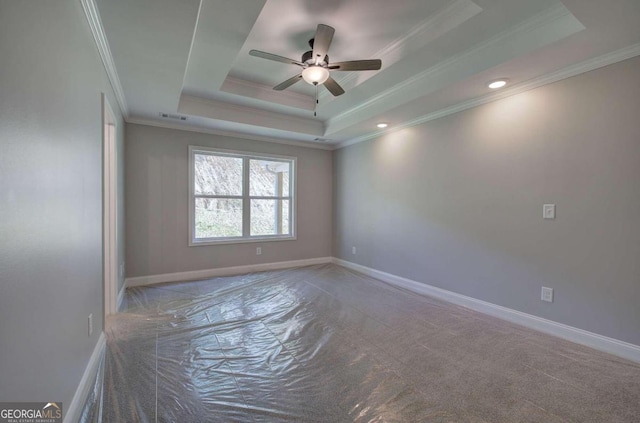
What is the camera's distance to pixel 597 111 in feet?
8.04

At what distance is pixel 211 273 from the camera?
4672 millimetres

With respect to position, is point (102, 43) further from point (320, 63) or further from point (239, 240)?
point (239, 240)

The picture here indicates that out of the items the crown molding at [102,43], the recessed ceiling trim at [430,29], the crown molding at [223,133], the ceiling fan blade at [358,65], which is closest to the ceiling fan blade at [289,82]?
the ceiling fan blade at [358,65]

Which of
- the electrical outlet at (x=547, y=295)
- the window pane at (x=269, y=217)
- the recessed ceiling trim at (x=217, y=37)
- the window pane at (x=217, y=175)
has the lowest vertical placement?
the electrical outlet at (x=547, y=295)

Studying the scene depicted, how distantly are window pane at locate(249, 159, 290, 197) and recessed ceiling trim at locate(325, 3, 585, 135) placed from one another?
2.29 meters

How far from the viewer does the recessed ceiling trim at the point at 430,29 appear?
2211mm

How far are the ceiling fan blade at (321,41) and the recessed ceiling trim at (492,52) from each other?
4.04 ft

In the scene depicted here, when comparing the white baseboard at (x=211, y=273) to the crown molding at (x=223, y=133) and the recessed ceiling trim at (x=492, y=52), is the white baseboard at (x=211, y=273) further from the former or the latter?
the recessed ceiling trim at (x=492, y=52)

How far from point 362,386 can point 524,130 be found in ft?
9.41

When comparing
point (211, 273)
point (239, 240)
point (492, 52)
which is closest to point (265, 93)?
point (239, 240)

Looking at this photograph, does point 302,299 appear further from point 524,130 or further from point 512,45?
point 512,45

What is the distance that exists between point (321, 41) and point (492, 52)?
150 cm

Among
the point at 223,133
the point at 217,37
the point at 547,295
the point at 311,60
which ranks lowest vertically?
the point at 547,295

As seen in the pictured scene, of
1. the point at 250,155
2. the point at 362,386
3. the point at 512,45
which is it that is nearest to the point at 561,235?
the point at 512,45
